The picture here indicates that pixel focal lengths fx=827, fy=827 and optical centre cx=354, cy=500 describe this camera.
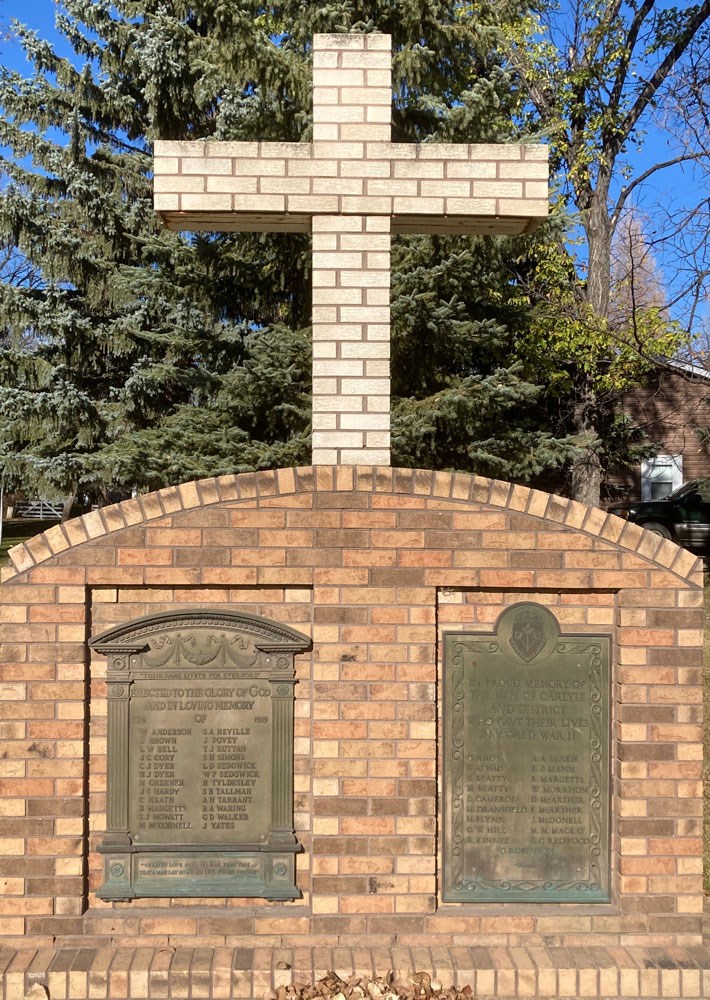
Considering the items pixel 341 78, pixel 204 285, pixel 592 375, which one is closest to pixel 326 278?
pixel 341 78

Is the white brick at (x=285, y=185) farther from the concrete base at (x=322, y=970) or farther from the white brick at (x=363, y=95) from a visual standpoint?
the concrete base at (x=322, y=970)

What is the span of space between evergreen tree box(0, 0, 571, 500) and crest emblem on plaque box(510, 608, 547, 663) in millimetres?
5767

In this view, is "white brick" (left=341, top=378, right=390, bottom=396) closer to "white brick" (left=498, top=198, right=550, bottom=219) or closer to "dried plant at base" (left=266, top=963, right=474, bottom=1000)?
"white brick" (left=498, top=198, right=550, bottom=219)

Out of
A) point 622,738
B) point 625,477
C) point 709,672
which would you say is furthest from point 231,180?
point 625,477

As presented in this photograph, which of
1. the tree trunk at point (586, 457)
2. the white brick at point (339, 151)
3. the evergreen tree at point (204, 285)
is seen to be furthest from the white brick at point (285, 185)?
the tree trunk at point (586, 457)

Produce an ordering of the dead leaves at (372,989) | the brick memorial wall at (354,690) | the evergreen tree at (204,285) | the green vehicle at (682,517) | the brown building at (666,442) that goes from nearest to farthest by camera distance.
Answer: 1. the dead leaves at (372,989)
2. the brick memorial wall at (354,690)
3. the evergreen tree at (204,285)
4. the green vehicle at (682,517)
5. the brown building at (666,442)

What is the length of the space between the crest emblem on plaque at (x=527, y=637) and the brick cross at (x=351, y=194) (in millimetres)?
928

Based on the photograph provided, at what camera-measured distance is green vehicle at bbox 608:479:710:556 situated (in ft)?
54.8

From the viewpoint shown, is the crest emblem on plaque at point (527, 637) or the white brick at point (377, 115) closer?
the crest emblem on plaque at point (527, 637)

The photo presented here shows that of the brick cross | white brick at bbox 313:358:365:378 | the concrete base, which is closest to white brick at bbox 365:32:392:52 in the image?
the brick cross

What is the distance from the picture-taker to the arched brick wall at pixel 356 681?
351 centimetres

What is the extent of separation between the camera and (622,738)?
354 cm

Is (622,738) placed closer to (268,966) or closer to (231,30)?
(268,966)

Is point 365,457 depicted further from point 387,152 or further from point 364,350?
point 387,152
